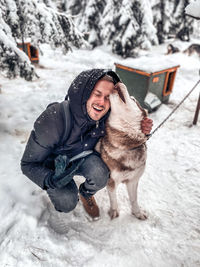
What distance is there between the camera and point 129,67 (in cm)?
426

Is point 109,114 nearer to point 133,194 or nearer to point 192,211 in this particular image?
point 133,194

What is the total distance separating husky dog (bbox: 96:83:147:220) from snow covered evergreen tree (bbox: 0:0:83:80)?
185cm

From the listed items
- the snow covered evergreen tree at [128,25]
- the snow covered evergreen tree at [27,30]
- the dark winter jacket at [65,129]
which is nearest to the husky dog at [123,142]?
the dark winter jacket at [65,129]

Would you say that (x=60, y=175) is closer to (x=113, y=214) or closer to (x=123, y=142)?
(x=123, y=142)

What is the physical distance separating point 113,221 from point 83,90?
134 cm

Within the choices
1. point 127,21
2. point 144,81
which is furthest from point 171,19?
point 144,81

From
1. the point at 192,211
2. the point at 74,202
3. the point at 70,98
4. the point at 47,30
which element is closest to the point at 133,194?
the point at 74,202

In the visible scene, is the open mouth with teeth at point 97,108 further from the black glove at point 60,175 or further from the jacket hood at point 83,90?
the black glove at point 60,175

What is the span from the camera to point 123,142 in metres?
1.58

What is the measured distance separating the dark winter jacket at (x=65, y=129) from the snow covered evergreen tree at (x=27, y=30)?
1.59 metres

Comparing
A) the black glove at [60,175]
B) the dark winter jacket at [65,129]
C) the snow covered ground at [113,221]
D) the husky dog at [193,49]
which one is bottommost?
the snow covered ground at [113,221]

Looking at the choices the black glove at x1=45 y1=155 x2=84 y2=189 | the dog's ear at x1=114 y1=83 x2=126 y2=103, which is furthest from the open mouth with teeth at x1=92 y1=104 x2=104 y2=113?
the black glove at x1=45 y1=155 x2=84 y2=189

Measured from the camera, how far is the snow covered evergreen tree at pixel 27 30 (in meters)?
2.64

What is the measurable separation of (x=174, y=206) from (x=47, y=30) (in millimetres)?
3343
